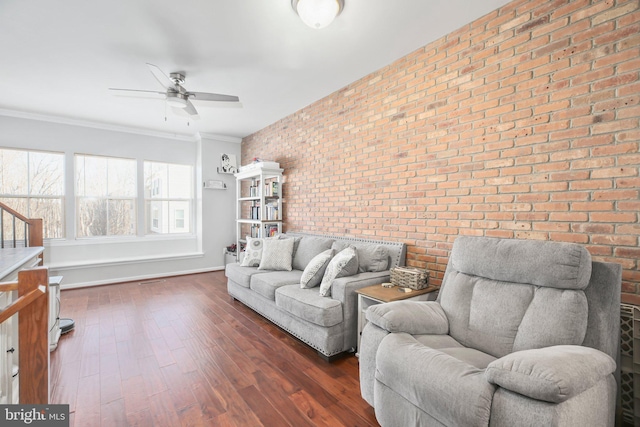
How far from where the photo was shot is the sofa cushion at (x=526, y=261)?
1.57 metres

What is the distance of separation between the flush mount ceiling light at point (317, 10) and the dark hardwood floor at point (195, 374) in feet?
8.68

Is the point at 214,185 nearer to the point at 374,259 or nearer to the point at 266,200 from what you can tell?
the point at 266,200

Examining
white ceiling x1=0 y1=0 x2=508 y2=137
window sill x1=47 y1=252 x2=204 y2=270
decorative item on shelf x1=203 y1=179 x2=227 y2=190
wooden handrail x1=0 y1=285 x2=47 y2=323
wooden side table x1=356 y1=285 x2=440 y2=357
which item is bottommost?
window sill x1=47 y1=252 x2=204 y2=270

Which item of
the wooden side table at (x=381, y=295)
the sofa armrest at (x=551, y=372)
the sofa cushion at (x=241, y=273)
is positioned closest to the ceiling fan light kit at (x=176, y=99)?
the sofa cushion at (x=241, y=273)

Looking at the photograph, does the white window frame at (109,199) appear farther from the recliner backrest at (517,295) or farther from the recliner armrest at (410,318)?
the recliner backrest at (517,295)

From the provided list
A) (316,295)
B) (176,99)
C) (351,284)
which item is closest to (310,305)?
(316,295)

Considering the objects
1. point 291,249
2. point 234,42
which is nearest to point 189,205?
point 291,249

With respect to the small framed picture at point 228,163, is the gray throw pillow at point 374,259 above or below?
below

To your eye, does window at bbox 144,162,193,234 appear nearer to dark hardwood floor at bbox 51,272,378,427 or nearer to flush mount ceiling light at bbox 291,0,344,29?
dark hardwood floor at bbox 51,272,378,427

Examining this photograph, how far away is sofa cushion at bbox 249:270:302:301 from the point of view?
10.0ft

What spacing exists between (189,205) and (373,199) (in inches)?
170

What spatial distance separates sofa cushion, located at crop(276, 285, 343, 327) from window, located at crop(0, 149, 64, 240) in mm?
4312

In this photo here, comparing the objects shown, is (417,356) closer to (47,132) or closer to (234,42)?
(234,42)

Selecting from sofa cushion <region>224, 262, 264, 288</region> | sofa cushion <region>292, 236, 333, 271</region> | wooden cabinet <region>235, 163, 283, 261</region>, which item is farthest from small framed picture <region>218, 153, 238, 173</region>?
sofa cushion <region>292, 236, 333, 271</region>
